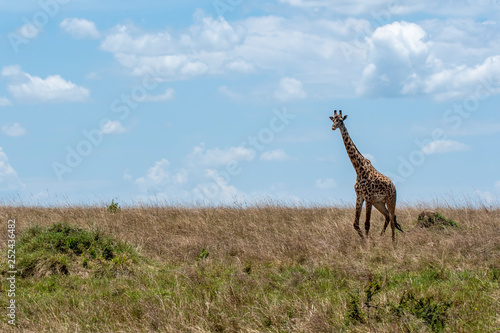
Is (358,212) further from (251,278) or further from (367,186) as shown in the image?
(251,278)

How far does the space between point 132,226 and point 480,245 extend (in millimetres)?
9231

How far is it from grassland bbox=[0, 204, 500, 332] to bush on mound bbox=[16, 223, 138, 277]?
0.09 feet

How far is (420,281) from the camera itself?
29.9 ft

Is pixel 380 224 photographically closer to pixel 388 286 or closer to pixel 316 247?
pixel 316 247

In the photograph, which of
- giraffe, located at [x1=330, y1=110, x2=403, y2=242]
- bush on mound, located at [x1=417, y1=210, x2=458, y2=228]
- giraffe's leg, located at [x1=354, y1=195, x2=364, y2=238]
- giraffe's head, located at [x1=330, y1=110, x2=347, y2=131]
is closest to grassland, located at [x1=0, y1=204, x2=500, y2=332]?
giraffe's leg, located at [x1=354, y1=195, x2=364, y2=238]

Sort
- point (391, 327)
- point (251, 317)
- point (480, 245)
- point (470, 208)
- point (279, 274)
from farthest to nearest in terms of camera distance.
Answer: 1. point (470, 208)
2. point (480, 245)
3. point (279, 274)
4. point (251, 317)
5. point (391, 327)

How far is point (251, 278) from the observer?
932cm

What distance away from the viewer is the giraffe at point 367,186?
13.8 meters

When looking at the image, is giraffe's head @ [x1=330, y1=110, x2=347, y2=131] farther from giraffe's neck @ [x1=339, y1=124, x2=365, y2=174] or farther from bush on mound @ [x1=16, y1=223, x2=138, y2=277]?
bush on mound @ [x1=16, y1=223, x2=138, y2=277]

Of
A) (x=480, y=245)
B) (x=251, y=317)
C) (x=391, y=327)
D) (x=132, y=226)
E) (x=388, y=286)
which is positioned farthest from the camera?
(x=132, y=226)

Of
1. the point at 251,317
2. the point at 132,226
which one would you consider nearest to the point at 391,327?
the point at 251,317

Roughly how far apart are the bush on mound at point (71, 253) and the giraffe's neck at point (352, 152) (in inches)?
241

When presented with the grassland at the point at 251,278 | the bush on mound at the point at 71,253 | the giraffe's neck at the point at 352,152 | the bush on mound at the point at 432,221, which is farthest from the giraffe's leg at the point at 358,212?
the bush on mound at the point at 71,253

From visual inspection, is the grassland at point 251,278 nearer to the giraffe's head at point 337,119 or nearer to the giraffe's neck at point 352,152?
the giraffe's neck at point 352,152
